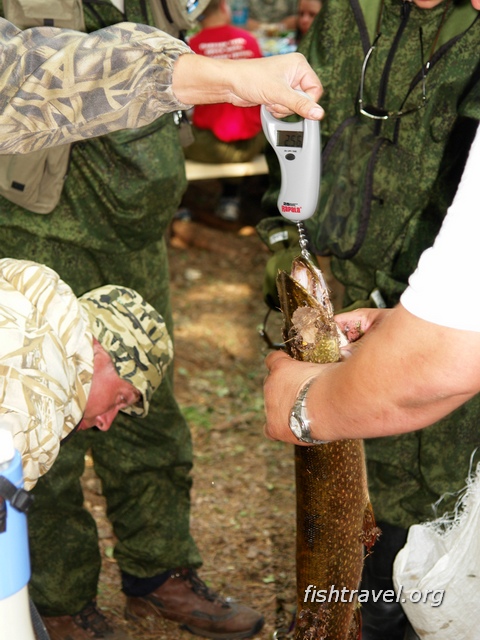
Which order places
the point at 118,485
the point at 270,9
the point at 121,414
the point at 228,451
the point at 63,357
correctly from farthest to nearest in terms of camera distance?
the point at 270,9, the point at 228,451, the point at 118,485, the point at 121,414, the point at 63,357

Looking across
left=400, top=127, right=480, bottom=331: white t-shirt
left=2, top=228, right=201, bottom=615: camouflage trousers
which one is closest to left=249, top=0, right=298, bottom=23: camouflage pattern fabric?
left=2, top=228, right=201, bottom=615: camouflage trousers

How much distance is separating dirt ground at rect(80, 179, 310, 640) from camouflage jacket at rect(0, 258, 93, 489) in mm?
1652

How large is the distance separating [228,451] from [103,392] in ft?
8.32

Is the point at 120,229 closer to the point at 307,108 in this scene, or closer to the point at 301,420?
the point at 307,108

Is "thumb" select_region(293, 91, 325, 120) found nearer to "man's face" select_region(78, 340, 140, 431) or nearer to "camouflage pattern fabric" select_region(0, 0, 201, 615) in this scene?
"man's face" select_region(78, 340, 140, 431)

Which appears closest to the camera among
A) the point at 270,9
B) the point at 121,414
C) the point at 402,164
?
the point at 402,164

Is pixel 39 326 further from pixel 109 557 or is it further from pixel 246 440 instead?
pixel 246 440

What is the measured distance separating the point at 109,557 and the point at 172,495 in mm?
796

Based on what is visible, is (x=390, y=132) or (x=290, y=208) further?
(x=390, y=132)

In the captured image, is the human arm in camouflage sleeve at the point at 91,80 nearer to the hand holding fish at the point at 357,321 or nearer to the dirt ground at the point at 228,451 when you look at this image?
the hand holding fish at the point at 357,321

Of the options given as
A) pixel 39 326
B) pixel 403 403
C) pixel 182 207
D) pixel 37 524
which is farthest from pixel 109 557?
pixel 182 207

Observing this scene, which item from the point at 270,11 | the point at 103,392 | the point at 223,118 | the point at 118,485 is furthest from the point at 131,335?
the point at 270,11

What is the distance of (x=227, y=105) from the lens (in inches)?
309

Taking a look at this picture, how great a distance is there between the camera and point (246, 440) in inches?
216
